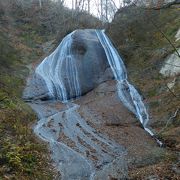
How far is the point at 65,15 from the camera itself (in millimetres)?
39719

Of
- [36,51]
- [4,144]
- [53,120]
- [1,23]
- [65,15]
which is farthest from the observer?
[65,15]

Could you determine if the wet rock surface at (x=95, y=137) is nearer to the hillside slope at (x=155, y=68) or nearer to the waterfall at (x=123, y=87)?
the waterfall at (x=123, y=87)

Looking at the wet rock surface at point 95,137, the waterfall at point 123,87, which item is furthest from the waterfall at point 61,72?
the waterfall at point 123,87

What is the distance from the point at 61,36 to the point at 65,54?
6.12 m

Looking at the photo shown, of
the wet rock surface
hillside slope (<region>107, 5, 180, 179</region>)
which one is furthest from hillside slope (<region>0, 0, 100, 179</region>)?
hillside slope (<region>107, 5, 180, 179</region>)

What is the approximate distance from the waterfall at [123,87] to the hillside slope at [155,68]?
1.22 ft

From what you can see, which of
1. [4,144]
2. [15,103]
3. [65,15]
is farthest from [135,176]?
[65,15]

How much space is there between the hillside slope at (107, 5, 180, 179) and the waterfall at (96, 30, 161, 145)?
Result: 0.37 m

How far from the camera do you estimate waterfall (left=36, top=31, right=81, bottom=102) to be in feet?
71.2

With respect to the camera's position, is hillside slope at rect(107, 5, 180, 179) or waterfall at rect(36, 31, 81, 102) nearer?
hillside slope at rect(107, 5, 180, 179)

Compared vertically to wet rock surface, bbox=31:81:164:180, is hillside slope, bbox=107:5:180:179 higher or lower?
higher

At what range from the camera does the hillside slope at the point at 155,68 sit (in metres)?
10.9

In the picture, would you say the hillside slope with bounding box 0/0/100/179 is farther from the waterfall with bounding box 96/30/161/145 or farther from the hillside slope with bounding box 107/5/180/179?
the waterfall with bounding box 96/30/161/145

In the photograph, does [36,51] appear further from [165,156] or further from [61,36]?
[165,156]
